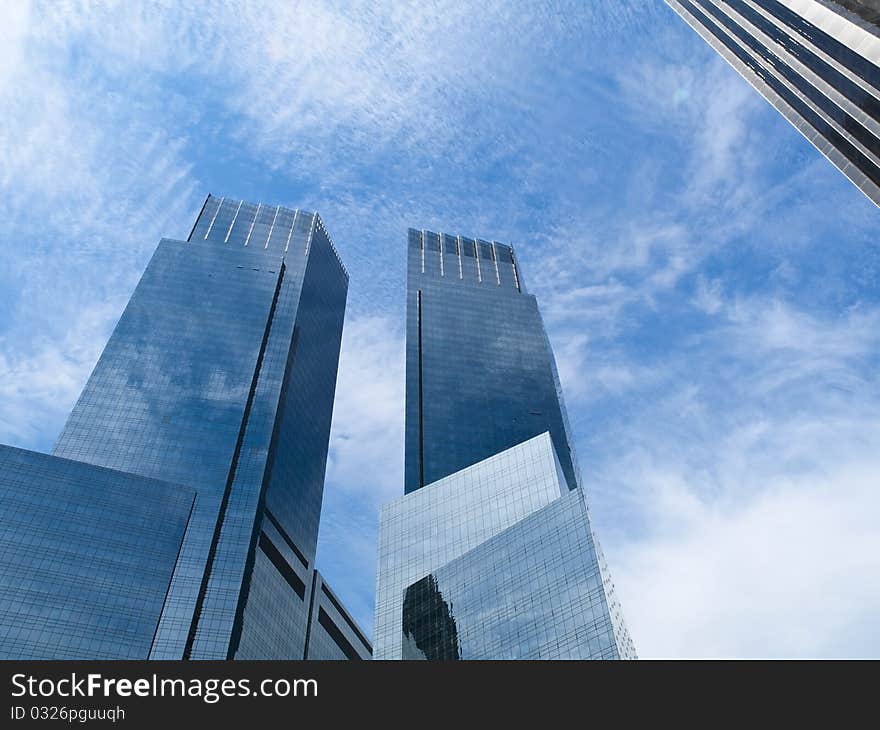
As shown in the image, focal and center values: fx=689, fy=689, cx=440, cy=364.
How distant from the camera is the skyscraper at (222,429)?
11112 cm

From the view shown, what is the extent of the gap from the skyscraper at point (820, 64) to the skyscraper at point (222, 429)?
10065 centimetres

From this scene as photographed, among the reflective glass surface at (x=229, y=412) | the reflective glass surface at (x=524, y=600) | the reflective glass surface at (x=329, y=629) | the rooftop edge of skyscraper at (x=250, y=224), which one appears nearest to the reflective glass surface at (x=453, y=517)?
the reflective glass surface at (x=524, y=600)

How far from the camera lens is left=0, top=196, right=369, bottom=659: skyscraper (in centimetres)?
11112

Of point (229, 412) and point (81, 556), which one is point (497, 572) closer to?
point (81, 556)

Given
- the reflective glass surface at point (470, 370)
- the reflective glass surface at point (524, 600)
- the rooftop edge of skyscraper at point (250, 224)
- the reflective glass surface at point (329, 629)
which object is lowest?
the reflective glass surface at point (524, 600)

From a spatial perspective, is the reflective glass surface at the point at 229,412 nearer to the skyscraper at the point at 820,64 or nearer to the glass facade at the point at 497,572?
the glass facade at the point at 497,572

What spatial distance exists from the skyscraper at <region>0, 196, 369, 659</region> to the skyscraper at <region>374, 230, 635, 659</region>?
89.9ft

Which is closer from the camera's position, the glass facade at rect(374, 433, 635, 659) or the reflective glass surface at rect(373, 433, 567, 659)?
the glass facade at rect(374, 433, 635, 659)

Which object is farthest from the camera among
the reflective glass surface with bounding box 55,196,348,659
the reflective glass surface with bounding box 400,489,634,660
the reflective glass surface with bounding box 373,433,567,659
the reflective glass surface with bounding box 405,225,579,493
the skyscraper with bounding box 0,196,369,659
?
the reflective glass surface with bounding box 405,225,579,493

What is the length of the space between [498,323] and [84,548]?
109507 mm

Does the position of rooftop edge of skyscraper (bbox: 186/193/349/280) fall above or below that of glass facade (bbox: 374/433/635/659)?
above

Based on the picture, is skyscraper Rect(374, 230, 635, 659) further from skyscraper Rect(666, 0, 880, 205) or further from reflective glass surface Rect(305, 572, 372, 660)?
skyscraper Rect(666, 0, 880, 205)

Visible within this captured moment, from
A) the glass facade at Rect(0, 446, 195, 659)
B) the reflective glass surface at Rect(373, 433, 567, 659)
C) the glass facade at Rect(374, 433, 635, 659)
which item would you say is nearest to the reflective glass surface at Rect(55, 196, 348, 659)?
the glass facade at Rect(0, 446, 195, 659)

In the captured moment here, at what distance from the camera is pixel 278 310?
166125 mm
